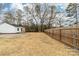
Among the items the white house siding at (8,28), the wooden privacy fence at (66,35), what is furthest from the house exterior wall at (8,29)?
the wooden privacy fence at (66,35)

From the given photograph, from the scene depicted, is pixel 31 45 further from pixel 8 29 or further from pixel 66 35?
pixel 66 35

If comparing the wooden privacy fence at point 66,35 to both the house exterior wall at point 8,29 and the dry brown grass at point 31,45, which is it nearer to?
the dry brown grass at point 31,45

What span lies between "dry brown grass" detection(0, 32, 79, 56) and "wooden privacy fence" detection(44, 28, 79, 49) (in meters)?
0.05

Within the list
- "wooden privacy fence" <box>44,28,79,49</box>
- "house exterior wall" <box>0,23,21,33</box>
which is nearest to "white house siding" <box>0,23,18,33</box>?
"house exterior wall" <box>0,23,21,33</box>

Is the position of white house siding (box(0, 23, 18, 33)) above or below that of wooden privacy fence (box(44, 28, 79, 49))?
above

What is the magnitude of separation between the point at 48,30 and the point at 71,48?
0.35 metres

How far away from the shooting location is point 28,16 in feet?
8.75

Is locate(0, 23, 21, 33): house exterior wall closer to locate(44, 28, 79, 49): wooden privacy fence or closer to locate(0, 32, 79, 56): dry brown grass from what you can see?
locate(0, 32, 79, 56): dry brown grass

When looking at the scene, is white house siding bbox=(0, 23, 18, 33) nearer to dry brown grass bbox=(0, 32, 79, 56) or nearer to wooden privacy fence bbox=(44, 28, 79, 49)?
dry brown grass bbox=(0, 32, 79, 56)

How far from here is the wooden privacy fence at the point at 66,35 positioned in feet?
8.50

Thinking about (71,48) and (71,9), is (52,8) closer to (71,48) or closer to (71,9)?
(71,9)

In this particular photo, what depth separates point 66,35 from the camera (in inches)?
103

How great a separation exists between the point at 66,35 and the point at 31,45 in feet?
1.45

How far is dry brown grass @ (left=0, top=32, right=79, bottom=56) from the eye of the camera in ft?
8.64
